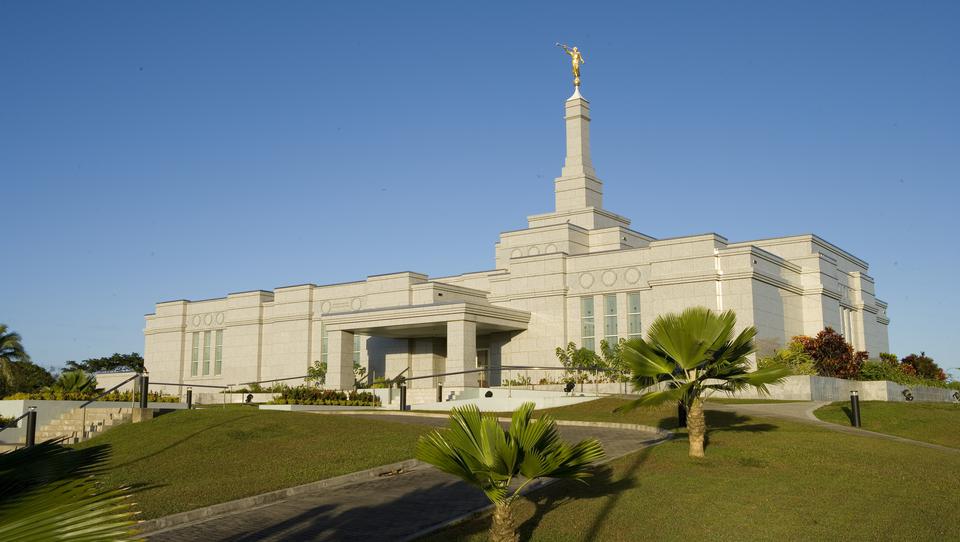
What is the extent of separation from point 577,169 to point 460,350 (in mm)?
16155

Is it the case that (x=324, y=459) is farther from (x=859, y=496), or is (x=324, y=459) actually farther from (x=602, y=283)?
(x=602, y=283)

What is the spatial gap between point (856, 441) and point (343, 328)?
32.3 meters

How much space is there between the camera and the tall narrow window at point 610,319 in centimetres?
4506

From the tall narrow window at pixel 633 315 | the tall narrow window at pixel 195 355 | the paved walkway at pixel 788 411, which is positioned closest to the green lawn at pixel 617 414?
the paved walkway at pixel 788 411

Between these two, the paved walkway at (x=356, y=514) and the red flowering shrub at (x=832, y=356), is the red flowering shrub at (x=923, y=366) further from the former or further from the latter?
the paved walkway at (x=356, y=514)

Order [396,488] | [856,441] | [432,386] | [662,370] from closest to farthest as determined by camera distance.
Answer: [396,488], [662,370], [856,441], [432,386]

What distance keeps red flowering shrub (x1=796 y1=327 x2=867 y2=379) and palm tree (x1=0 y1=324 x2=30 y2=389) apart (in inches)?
1536

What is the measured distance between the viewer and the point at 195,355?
61.2m

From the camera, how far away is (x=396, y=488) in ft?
49.6

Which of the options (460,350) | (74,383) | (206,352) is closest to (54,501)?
(74,383)

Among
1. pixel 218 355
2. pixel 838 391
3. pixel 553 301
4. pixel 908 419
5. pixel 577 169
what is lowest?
pixel 908 419

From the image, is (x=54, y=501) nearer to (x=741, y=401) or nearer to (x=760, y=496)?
(x=760, y=496)

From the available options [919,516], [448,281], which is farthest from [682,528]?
[448,281]

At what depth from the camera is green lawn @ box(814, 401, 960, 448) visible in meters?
23.0
